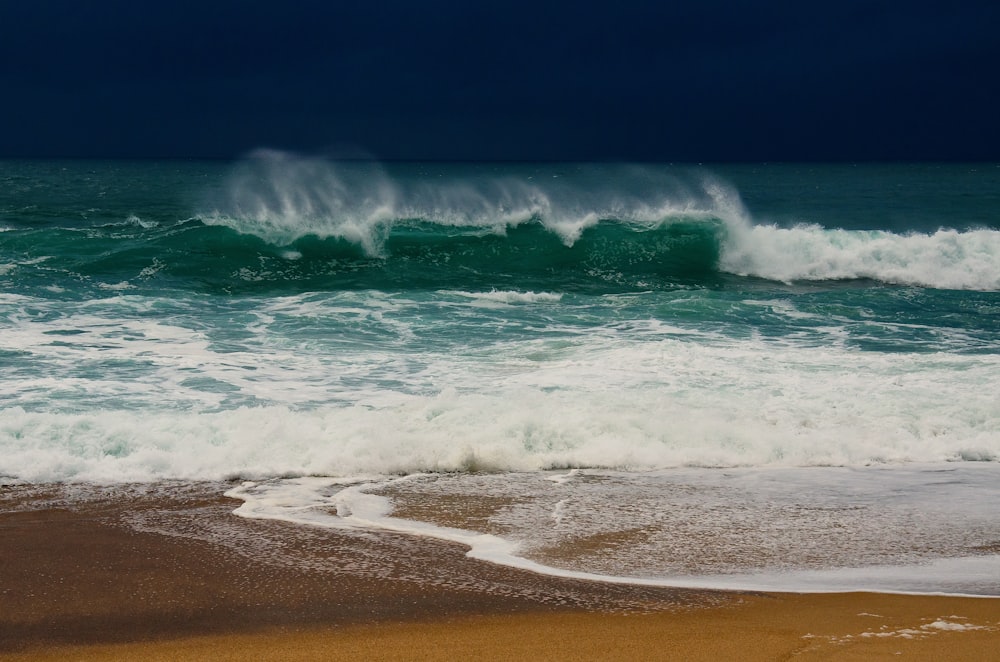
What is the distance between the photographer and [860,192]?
5978 cm

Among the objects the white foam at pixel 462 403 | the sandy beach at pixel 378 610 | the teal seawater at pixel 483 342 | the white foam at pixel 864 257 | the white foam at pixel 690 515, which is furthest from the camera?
the white foam at pixel 864 257

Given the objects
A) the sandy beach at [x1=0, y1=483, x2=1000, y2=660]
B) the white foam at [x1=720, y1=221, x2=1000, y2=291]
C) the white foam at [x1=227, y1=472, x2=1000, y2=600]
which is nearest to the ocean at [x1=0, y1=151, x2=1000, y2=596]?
the white foam at [x1=227, y1=472, x2=1000, y2=600]

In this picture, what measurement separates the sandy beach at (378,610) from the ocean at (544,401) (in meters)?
0.30

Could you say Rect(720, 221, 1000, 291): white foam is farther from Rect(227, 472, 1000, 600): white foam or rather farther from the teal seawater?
Rect(227, 472, 1000, 600): white foam

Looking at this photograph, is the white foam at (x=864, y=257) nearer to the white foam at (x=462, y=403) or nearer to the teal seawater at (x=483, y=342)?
the teal seawater at (x=483, y=342)

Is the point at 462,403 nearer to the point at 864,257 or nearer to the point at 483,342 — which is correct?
the point at 483,342

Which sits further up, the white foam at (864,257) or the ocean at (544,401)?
the white foam at (864,257)

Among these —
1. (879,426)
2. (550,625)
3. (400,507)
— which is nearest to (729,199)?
(879,426)

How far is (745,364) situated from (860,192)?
54.7 meters

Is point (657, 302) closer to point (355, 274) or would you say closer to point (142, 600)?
point (355, 274)

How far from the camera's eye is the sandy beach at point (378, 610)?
150 inches

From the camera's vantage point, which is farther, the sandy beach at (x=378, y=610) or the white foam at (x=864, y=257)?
the white foam at (x=864, y=257)

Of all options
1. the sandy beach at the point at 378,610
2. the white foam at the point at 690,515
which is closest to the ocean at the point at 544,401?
the white foam at the point at 690,515

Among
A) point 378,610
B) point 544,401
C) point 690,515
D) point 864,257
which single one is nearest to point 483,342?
point 544,401
